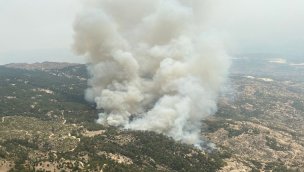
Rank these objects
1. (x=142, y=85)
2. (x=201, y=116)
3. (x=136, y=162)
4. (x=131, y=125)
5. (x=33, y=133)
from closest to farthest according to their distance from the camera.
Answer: (x=136, y=162)
(x=33, y=133)
(x=131, y=125)
(x=142, y=85)
(x=201, y=116)

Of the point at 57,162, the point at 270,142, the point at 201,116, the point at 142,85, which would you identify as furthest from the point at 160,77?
the point at 57,162

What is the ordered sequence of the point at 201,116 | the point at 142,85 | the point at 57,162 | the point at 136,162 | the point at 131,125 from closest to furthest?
1. the point at 57,162
2. the point at 136,162
3. the point at 131,125
4. the point at 142,85
5. the point at 201,116

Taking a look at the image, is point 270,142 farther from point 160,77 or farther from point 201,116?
point 160,77

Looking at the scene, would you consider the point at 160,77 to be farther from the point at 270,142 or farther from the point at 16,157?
the point at 16,157

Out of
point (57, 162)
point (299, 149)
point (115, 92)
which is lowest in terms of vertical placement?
point (57, 162)

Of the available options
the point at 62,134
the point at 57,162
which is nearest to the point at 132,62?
the point at 62,134

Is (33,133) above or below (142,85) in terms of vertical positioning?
below

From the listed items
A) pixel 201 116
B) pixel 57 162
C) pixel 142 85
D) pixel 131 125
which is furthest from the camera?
pixel 201 116

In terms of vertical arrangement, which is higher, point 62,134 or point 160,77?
point 160,77

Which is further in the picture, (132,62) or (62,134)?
(132,62)
